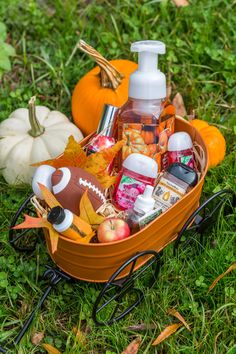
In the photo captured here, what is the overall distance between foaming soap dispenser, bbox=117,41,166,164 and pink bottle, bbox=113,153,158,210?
10 cm

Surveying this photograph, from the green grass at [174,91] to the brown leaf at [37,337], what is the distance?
16 mm

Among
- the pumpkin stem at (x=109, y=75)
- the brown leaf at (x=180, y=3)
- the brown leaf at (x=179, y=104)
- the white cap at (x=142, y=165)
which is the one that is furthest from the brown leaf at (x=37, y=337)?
the brown leaf at (x=180, y=3)

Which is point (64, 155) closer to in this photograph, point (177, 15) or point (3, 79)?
point (3, 79)

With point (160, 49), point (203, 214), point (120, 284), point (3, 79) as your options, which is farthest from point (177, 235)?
point (3, 79)

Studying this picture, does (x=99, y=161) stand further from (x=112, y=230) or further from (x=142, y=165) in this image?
(x=112, y=230)

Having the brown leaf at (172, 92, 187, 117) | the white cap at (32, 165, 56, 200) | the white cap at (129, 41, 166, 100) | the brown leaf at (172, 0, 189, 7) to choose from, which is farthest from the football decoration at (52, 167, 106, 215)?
the brown leaf at (172, 0, 189, 7)

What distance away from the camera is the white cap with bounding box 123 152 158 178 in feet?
5.42

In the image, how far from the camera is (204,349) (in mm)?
1664

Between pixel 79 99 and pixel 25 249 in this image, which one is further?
pixel 79 99

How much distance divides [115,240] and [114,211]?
0.17 metres

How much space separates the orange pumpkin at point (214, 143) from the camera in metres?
2.12

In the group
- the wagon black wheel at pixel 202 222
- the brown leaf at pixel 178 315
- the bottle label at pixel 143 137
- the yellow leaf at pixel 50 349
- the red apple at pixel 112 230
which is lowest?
the yellow leaf at pixel 50 349

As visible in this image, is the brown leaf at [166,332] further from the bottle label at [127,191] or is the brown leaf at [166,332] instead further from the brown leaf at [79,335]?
the bottle label at [127,191]

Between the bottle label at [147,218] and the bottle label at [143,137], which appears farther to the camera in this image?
the bottle label at [143,137]
